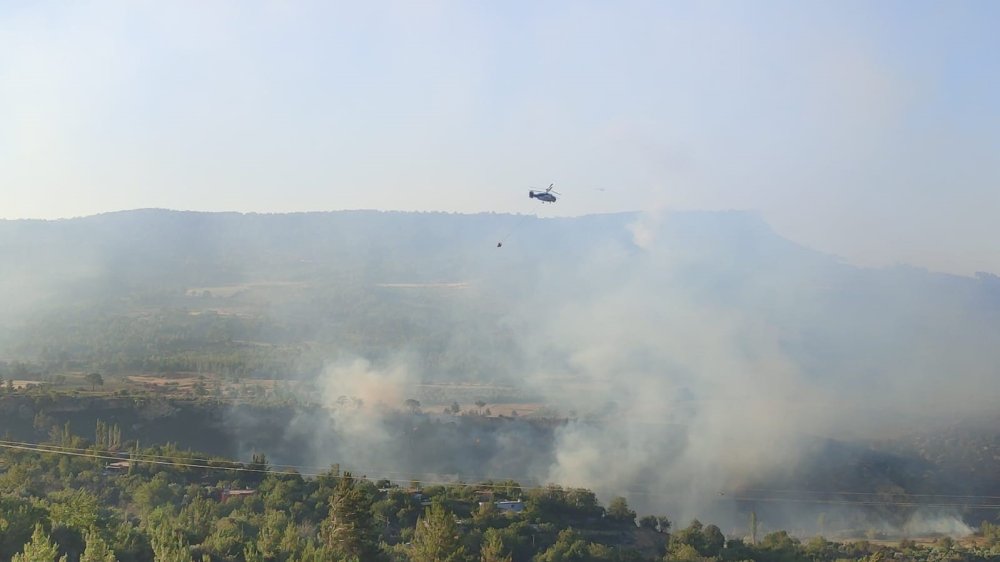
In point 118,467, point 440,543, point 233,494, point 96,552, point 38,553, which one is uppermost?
point 38,553

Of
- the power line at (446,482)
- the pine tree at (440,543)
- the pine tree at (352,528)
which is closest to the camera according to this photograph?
the pine tree at (440,543)

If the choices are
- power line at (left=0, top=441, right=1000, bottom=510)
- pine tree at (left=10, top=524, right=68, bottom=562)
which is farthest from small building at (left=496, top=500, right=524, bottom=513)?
pine tree at (left=10, top=524, right=68, bottom=562)

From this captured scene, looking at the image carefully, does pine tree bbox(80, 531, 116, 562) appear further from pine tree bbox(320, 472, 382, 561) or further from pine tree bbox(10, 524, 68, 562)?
pine tree bbox(320, 472, 382, 561)

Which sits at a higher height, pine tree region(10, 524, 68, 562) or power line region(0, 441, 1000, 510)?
pine tree region(10, 524, 68, 562)

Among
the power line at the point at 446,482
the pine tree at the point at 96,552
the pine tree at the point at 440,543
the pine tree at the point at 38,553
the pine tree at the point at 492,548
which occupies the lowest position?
the power line at the point at 446,482

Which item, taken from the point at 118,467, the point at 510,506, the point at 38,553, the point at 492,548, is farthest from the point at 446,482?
the point at 38,553

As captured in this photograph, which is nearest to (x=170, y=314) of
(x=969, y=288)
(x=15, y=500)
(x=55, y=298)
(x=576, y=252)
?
(x=55, y=298)

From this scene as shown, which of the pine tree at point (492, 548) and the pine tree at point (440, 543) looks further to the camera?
the pine tree at point (492, 548)

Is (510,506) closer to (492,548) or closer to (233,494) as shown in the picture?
(492,548)

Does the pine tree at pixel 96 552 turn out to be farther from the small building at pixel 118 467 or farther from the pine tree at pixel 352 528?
the small building at pixel 118 467

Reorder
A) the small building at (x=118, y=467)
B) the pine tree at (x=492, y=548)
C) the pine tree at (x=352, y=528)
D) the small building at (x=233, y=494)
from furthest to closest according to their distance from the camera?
the small building at (x=118, y=467)
the small building at (x=233, y=494)
the pine tree at (x=492, y=548)
the pine tree at (x=352, y=528)

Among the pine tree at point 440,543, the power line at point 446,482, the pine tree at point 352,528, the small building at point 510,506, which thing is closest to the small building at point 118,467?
the power line at point 446,482

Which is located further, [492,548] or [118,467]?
[118,467]
